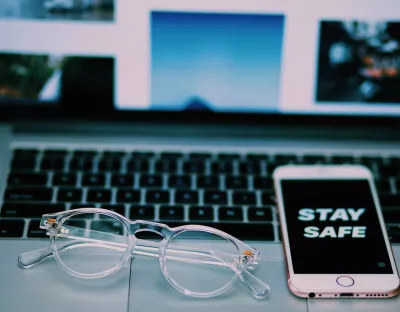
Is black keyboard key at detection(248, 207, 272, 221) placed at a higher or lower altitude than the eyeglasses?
higher

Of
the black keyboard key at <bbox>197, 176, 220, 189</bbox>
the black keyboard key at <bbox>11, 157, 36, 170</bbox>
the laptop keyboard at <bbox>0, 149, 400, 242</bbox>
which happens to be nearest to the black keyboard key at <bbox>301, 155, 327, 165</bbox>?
the laptop keyboard at <bbox>0, 149, 400, 242</bbox>

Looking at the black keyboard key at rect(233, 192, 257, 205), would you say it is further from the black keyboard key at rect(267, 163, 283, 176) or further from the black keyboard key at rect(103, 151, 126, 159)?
the black keyboard key at rect(103, 151, 126, 159)

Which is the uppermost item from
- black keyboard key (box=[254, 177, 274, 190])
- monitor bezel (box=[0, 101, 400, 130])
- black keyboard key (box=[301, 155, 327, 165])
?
monitor bezel (box=[0, 101, 400, 130])

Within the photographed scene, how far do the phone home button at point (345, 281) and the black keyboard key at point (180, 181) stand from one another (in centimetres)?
20

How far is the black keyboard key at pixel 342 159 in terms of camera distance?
0.77 metres

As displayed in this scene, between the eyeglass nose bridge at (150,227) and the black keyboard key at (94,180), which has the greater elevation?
the black keyboard key at (94,180)

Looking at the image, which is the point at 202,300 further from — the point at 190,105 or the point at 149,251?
the point at 190,105

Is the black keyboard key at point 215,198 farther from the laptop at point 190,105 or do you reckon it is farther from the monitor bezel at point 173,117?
the monitor bezel at point 173,117

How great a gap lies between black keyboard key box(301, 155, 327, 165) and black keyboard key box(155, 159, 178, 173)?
0.52 feet

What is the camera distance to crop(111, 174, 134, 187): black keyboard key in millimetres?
719

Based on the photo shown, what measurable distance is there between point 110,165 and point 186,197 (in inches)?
4.1

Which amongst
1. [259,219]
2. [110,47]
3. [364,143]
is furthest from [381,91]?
[110,47]

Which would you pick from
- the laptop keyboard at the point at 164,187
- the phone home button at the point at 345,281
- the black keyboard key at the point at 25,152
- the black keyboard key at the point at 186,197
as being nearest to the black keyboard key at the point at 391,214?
the laptop keyboard at the point at 164,187

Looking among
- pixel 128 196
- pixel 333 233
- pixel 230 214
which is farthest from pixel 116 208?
pixel 333 233
